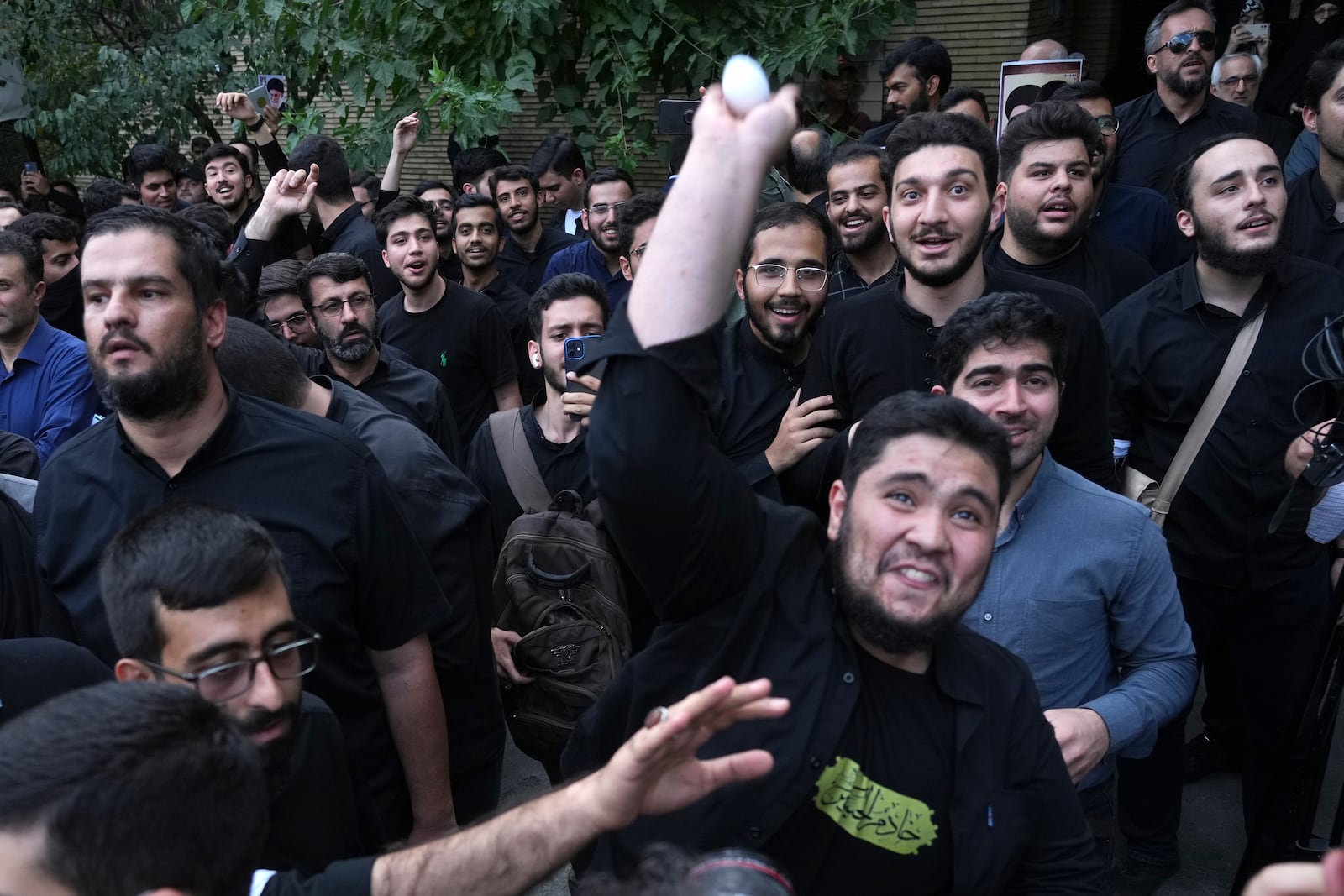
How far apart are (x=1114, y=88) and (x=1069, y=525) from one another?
7.43 m

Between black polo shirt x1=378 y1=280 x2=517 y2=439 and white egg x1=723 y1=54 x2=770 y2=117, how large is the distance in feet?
12.8

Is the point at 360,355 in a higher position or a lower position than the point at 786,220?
lower

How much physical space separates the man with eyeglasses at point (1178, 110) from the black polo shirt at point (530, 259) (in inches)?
125

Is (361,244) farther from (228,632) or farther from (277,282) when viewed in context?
(228,632)

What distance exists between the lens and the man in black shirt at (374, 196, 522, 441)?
17.8 ft

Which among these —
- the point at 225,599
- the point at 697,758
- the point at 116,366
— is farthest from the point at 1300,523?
the point at 116,366

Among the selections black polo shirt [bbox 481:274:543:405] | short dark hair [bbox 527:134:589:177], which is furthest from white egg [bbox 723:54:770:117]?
short dark hair [bbox 527:134:589:177]

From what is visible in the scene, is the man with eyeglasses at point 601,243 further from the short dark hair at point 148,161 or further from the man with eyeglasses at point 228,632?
the man with eyeglasses at point 228,632

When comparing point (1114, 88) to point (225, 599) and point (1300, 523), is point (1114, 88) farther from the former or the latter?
point (225, 599)

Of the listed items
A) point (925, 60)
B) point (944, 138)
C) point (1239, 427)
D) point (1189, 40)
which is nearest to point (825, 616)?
point (944, 138)

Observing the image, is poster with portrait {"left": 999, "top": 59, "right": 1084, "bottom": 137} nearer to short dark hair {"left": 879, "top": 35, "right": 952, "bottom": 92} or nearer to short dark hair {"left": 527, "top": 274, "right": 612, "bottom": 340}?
short dark hair {"left": 879, "top": 35, "right": 952, "bottom": 92}

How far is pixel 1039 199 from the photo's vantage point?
13.5ft

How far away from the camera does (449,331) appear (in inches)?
215

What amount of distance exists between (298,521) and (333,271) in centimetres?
236
